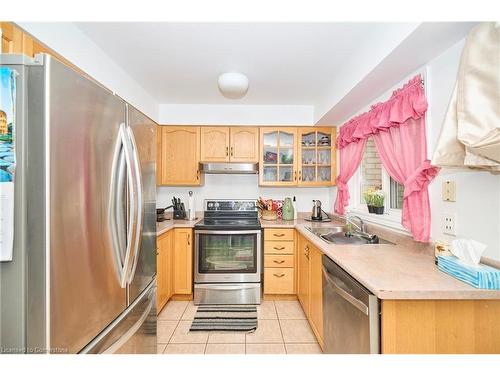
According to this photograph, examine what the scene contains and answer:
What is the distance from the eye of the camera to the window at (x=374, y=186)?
2053 mm

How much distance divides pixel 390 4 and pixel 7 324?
1.56 meters

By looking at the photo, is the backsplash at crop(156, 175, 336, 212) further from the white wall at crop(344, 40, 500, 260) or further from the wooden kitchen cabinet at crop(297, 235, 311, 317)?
the white wall at crop(344, 40, 500, 260)

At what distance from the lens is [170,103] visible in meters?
3.12

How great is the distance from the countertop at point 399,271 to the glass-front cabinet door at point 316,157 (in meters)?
1.34

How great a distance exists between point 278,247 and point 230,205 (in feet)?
2.99

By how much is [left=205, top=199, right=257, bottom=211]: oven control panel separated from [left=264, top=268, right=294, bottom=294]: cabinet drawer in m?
0.88

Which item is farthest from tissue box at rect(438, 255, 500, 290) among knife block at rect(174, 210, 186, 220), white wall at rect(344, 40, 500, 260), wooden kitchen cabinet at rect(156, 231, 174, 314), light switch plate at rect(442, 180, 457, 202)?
knife block at rect(174, 210, 186, 220)

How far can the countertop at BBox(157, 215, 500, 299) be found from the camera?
1007mm

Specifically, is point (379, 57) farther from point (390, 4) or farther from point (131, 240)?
point (131, 240)

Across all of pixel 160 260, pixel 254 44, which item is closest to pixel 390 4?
pixel 254 44

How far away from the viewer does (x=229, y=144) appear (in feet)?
10.2

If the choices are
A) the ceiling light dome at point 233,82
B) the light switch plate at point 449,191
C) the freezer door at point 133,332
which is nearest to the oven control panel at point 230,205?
the ceiling light dome at point 233,82

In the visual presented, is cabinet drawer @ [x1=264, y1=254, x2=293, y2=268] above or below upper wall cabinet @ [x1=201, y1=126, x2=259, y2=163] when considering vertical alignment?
below

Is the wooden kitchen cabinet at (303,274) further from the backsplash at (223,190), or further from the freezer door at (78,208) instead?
the freezer door at (78,208)
